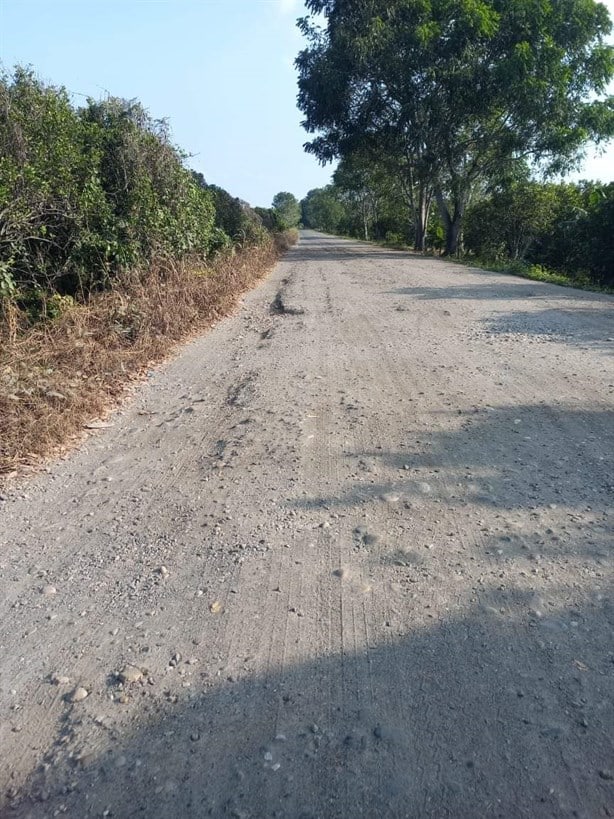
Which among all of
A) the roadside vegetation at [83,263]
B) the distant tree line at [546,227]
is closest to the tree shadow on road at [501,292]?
the roadside vegetation at [83,263]

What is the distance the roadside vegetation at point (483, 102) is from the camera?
801 inches

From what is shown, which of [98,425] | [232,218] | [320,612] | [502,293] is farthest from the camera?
[232,218]

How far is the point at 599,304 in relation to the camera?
31.7ft

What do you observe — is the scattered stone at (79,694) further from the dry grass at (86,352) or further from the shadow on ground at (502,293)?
the shadow on ground at (502,293)

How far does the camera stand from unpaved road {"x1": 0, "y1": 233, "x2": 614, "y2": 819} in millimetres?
1807

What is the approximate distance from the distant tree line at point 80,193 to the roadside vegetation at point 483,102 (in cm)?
1285

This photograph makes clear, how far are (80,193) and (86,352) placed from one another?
288 cm

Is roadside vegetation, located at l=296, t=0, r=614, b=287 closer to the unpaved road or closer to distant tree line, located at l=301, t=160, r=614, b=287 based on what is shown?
distant tree line, located at l=301, t=160, r=614, b=287

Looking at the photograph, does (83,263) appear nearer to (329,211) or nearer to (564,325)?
(564,325)

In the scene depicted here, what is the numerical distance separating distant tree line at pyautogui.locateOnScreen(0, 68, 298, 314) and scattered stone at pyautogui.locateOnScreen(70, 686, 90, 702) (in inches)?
200

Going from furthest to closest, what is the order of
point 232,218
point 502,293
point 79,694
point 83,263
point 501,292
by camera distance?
1. point 232,218
2. point 501,292
3. point 502,293
4. point 83,263
5. point 79,694

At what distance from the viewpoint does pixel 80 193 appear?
738cm

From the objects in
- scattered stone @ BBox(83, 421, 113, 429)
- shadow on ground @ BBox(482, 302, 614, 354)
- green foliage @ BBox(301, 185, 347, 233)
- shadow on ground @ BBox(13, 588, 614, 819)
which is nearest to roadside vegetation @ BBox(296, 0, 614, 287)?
shadow on ground @ BBox(482, 302, 614, 354)

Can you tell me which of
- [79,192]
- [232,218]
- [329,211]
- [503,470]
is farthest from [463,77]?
[329,211]
